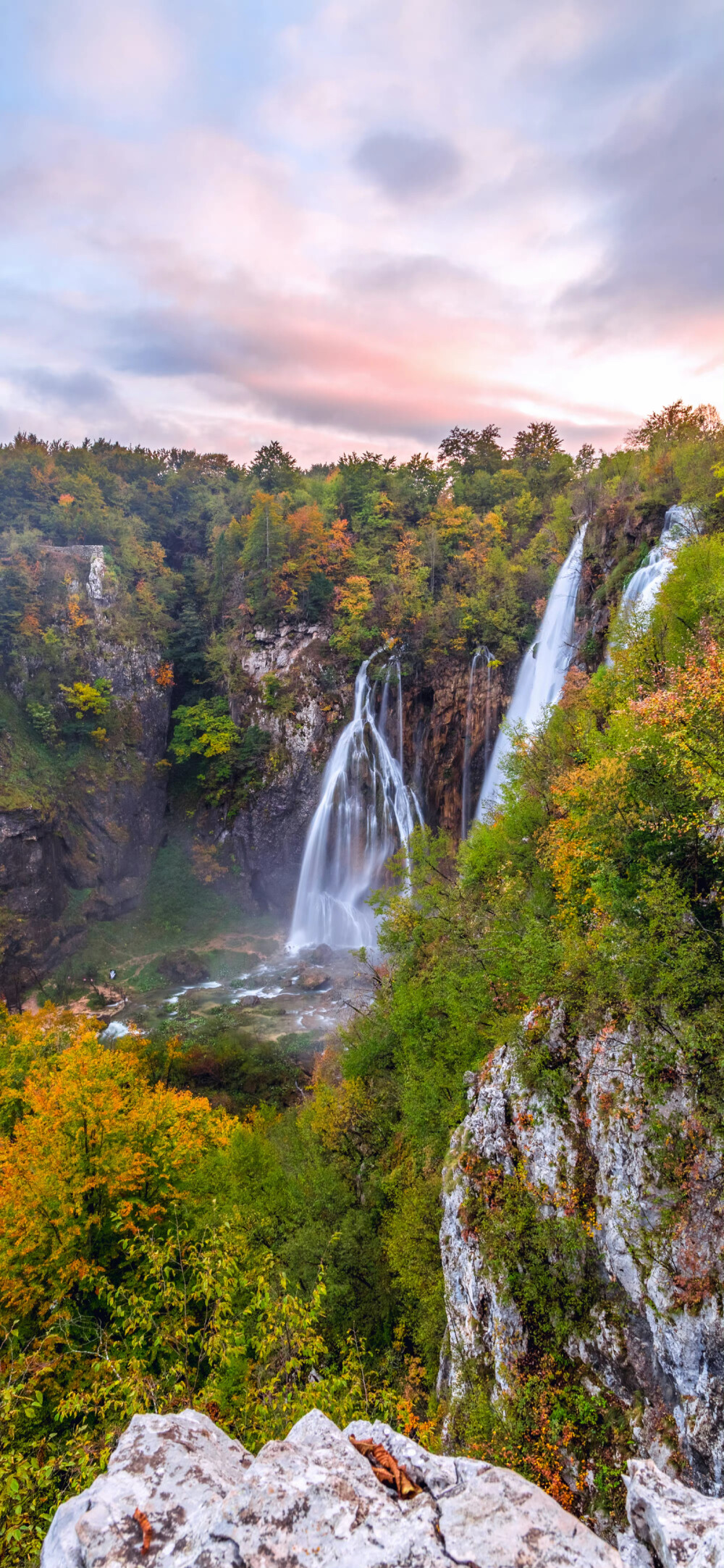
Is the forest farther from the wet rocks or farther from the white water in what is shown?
the wet rocks

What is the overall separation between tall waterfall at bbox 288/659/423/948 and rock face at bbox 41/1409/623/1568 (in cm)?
2979

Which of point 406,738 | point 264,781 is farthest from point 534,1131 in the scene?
point 264,781

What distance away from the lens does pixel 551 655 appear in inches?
1031

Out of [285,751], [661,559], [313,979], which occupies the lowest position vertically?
[313,979]

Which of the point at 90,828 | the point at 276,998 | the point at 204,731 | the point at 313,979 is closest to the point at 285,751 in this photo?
the point at 204,731

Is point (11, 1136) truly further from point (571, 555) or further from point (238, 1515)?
point (571, 555)

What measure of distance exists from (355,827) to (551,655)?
14.1m

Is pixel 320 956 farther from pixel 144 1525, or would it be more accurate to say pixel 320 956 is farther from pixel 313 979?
pixel 144 1525

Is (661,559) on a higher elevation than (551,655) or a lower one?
higher

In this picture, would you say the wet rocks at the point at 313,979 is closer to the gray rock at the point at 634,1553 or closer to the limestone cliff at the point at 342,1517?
the limestone cliff at the point at 342,1517

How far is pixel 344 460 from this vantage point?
4428 cm

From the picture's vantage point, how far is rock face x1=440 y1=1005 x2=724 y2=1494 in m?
5.46

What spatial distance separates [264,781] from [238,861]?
5.21 m

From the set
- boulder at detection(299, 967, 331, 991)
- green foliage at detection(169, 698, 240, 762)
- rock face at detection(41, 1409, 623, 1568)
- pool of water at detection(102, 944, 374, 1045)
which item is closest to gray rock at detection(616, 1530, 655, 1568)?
rock face at detection(41, 1409, 623, 1568)
